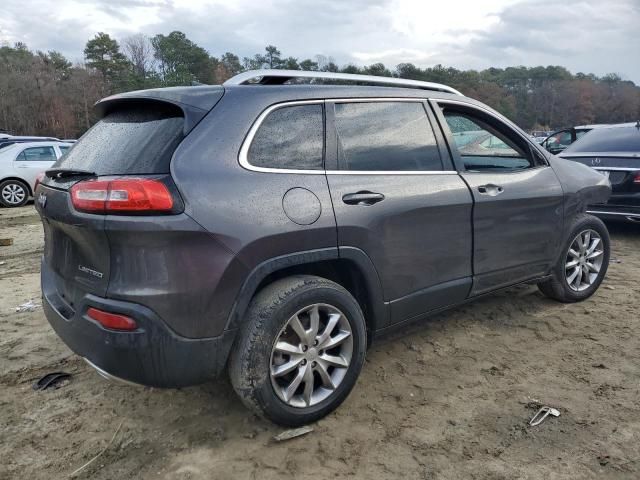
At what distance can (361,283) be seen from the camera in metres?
2.87

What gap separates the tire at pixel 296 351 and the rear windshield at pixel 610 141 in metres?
5.71

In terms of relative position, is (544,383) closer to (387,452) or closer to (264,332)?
(387,452)

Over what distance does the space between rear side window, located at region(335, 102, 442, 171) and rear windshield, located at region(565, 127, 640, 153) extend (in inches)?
189

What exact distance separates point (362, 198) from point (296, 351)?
0.88 metres

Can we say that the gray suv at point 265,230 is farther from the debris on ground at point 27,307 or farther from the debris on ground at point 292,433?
the debris on ground at point 27,307

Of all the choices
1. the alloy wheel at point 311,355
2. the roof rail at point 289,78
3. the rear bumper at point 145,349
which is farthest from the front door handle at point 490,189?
the rear bumper at point 145,349

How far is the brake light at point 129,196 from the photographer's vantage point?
A: 86.0 inches

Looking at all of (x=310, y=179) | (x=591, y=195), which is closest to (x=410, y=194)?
(x=310, y=179)

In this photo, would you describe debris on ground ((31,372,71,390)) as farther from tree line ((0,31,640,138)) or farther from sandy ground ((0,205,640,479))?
tree line ((0,31,640,138))

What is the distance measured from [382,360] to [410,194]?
45.4 inches

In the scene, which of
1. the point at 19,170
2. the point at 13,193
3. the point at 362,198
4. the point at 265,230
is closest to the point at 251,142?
the point at 265,230

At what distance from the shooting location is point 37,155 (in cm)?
1225

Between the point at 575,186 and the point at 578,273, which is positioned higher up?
the point at 575,186

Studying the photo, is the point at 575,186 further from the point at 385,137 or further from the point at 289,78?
the point at 289,78
